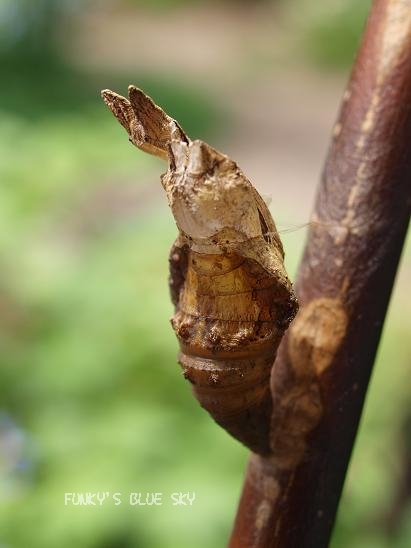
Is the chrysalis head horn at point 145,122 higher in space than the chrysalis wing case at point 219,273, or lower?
higher

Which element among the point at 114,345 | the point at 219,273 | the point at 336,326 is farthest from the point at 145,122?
the point at 114,345

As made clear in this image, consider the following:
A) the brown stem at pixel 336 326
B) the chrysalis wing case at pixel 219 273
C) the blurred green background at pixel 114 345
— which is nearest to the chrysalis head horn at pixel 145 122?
the chrysalis wing case at pixel 219 273

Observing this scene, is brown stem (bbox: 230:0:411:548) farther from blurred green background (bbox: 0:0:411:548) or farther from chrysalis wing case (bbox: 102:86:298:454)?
blurred green background (bbox: 0:0:411:548)

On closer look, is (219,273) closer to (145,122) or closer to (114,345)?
(145,122)

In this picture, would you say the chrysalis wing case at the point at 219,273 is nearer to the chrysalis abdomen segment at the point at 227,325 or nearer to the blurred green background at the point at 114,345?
Result: the chrysalis abdomen segment at the point at 227,325

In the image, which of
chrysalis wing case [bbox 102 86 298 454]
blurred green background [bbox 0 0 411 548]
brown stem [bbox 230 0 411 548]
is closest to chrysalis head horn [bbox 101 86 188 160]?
chrysalis wing case [bbox 102 86 298 454]

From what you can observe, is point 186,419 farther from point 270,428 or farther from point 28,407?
point 270,428
